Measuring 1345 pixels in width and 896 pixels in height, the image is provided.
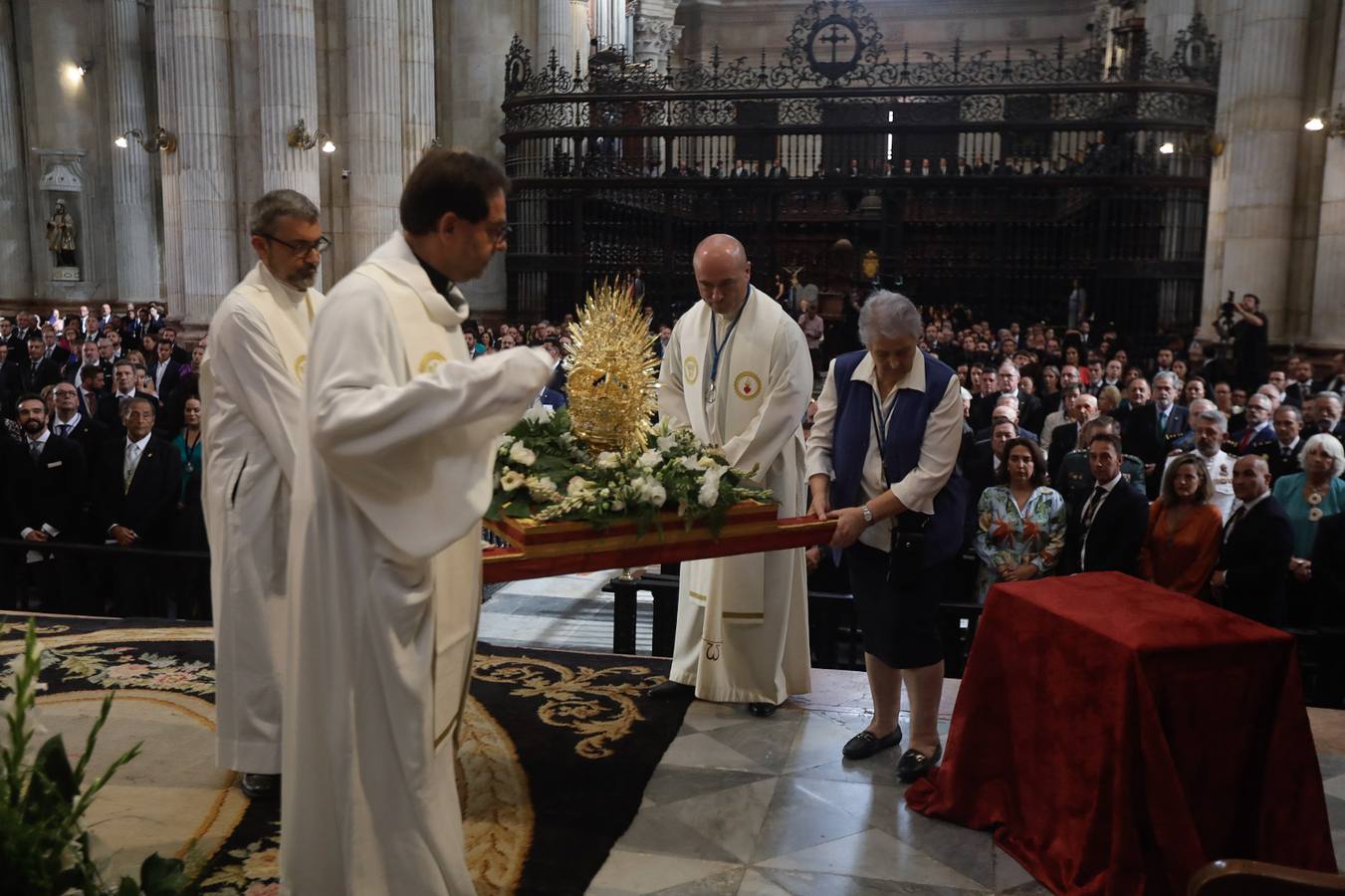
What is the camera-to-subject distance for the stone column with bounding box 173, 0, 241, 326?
14875 millimetres

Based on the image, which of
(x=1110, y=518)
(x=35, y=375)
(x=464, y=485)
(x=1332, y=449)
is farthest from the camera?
(x=35, y=375)

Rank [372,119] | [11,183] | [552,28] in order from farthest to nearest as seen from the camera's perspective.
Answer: [11,183] < [552,28] < [372,119]

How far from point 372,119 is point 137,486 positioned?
36.5 feet

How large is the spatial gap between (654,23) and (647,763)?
29776 mm

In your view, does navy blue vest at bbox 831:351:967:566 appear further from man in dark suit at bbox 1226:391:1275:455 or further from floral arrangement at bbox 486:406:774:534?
man in dark suit at bbox 1226:391:1275:455

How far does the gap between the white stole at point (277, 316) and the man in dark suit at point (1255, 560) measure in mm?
4538

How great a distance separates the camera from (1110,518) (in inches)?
230

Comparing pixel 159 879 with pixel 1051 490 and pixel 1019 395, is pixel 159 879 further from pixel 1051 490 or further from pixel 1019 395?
pixel 1019 395

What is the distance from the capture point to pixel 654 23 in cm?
3134

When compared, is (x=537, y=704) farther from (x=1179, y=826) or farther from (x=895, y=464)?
(x=1179, y=826)

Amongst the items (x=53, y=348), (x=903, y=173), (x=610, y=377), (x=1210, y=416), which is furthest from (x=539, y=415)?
(x=903, y=173)

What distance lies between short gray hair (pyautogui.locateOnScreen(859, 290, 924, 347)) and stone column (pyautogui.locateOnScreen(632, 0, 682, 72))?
91.9ft

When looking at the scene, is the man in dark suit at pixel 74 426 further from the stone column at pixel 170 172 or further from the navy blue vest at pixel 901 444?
the stone column at pixel 170 172

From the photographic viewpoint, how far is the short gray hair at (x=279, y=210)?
12.9 ft
